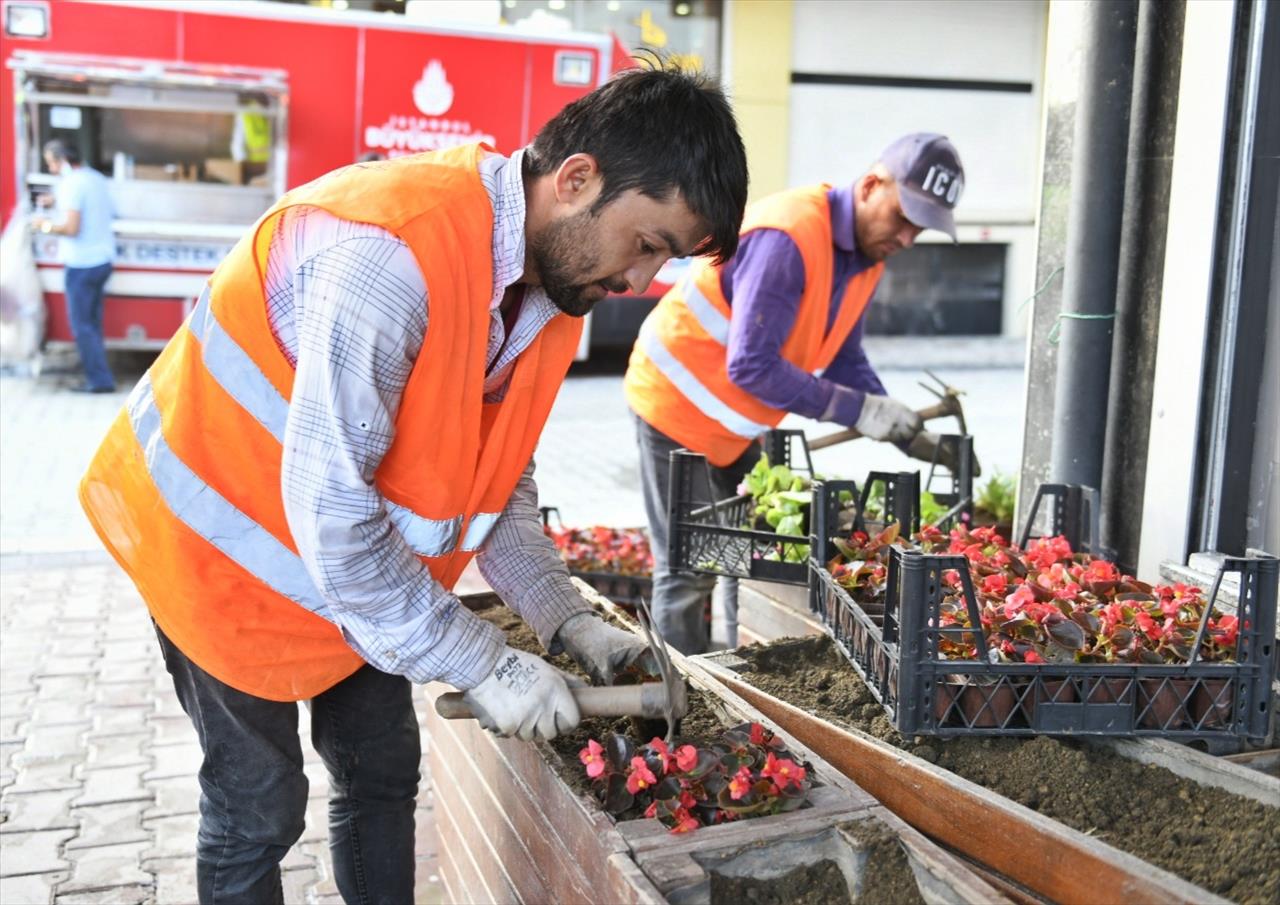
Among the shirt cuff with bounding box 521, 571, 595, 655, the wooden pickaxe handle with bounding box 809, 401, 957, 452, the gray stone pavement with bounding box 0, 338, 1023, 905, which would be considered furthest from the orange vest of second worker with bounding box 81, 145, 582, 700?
the wooden pickaxe handle with bounding box 809, 401, 957, 452

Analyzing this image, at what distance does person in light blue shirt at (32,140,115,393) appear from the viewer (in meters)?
10.5

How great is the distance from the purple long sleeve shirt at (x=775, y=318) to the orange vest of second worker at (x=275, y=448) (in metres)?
1.63

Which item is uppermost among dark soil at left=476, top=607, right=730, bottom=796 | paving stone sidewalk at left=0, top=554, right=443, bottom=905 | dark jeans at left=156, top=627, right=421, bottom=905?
dark soil at left=476, top=607, right=730, bottom=796

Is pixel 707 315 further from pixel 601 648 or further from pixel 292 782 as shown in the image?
pixel 292 782

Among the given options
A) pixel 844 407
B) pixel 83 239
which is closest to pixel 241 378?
pixel 844 407

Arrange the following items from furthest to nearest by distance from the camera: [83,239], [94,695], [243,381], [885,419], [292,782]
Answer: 1. [83,239]
2. [94,695]
3. [885,419]
4. [292,782]
5. [243,381]

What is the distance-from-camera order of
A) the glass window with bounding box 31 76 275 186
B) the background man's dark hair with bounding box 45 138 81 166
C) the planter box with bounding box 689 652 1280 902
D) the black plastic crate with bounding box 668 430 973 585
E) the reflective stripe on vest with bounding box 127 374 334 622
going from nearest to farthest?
1. the planter box with bounding box 689 652 1280 902
2. the reflective stripe on vest with bounding box 127 374 334 622
3. the black plastic crate with bounding box 668 430 973 585
4. the background man's dark hair with bounding box 45 138 81 166
5. the glass window with bounding box 31 76 275 186

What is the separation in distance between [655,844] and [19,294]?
1037 cm

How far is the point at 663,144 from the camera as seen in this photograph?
212 centimetres

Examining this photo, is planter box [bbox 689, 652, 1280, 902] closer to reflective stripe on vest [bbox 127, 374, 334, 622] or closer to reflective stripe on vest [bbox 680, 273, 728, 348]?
reflective stripe on vest [bbox 127, 374, 334, 622]

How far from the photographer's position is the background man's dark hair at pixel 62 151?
10.6 m

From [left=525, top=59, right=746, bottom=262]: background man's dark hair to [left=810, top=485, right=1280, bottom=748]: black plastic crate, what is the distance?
73cm

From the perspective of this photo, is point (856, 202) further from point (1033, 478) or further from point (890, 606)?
point (890, 606)

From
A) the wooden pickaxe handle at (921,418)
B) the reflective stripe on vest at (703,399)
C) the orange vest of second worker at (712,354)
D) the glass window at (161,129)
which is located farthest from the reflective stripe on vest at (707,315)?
the glass window at (161,129)
